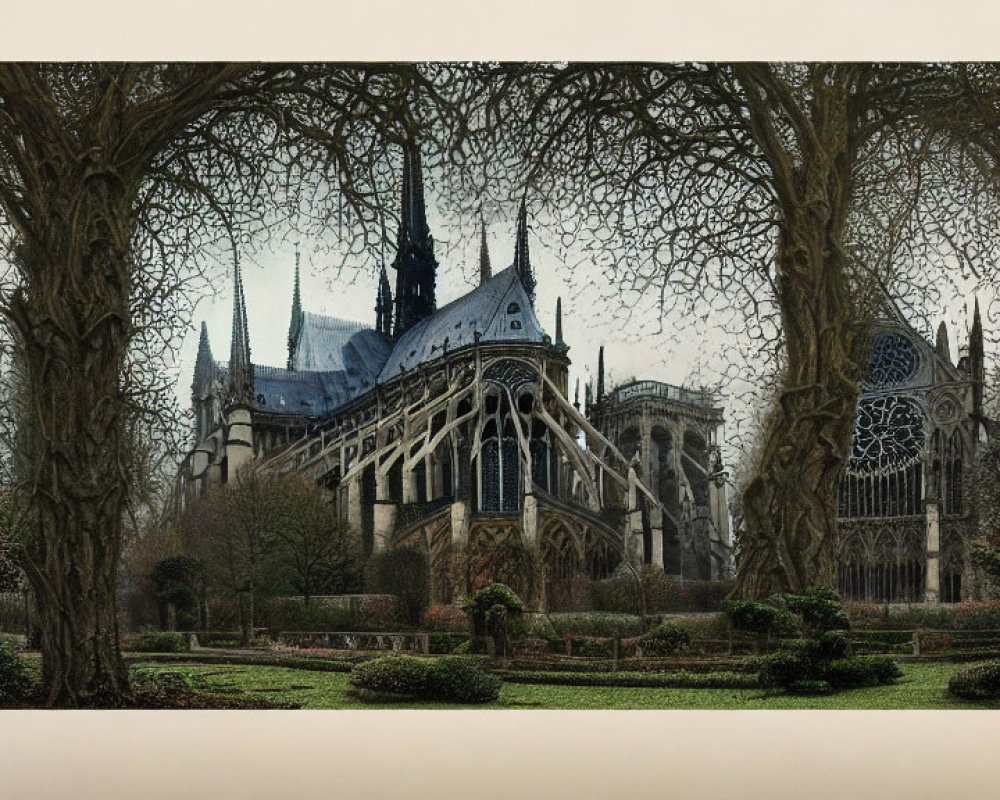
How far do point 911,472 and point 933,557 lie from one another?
0.73 meters

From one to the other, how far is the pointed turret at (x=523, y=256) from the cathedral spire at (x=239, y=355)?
2.33 m

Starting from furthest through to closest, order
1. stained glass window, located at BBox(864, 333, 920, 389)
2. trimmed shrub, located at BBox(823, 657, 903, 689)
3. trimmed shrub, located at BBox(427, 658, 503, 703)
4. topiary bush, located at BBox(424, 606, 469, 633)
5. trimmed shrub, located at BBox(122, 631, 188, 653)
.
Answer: stained glass window, located at BBox(864, 333, 920, 389), topiary bush, located at BBox(424, 606, 469, 633), trimmed shrub, located at BBox(122, 631, 188, 653), trimmed shrub, located at BBox(427, 658, 503, 703), trimmed shrub, located at BBox(823, 657, 903, 689)

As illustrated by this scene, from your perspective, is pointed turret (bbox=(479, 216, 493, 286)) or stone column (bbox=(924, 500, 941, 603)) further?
pointed turret (bbox=(479, 216, 493, 286))

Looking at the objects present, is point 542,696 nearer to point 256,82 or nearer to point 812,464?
point 812,464

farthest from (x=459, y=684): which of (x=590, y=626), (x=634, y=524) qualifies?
(x=634, y=524)

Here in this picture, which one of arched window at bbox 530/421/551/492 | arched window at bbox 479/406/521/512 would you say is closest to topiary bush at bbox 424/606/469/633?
arched window at bbox 479/406/521/512

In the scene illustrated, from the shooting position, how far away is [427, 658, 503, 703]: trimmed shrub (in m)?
8.37

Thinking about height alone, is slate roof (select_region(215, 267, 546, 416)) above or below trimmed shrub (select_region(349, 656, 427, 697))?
above

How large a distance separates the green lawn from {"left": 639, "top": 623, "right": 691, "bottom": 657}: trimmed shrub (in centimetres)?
31

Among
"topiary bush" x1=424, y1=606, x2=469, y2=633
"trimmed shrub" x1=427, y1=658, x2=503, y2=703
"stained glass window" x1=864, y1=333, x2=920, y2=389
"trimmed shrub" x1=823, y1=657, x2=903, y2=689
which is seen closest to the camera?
"trimmed shrub" x1=823, y1=657, x2=903, y2=689

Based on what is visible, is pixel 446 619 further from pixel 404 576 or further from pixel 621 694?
pixel 621 694

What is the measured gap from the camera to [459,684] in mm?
8367

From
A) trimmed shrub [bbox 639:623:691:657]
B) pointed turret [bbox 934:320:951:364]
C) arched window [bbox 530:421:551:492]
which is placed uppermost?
pointed turret [bbox 934:320:951:364]

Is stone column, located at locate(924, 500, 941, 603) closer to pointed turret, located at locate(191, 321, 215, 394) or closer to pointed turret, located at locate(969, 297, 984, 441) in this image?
pointed turret, located at locate(969, 297, 984, 441)
